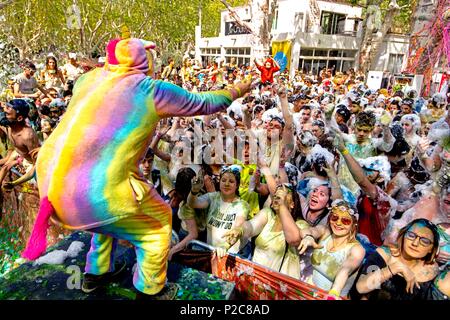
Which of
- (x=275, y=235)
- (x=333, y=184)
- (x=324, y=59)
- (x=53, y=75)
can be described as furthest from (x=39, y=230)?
(x=324, y=59)

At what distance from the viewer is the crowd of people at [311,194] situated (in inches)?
86.4

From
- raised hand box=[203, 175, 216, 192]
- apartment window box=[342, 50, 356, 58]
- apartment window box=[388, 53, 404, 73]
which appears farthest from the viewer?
apartment window box=[388, 53, 404, 73]

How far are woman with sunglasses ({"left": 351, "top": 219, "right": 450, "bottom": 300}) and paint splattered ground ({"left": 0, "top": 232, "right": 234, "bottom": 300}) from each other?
98cm

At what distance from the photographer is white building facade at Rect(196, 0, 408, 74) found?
21938 mm

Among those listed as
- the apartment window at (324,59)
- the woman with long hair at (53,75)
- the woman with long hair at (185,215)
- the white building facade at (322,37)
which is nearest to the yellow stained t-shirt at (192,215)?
the woman with long hair at (185,215)

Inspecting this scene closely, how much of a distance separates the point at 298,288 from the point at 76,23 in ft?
28.5

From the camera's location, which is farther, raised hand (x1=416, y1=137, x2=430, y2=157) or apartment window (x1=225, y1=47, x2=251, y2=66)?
apartment window (x1=225, y1=47, x2=251, y2=66)

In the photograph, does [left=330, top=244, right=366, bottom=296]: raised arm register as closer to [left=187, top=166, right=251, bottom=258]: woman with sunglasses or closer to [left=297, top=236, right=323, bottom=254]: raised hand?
[left=297, top=236, right=323, bottom=254]: raised hand

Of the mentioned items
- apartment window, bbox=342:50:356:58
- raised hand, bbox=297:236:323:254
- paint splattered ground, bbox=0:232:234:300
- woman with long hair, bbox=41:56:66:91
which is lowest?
paint splattered ground, bbox=0:232:234:300

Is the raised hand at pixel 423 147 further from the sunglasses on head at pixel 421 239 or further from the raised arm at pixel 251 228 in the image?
the raised arm at pixel 251 228

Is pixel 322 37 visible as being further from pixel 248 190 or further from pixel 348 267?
pixel 348 267

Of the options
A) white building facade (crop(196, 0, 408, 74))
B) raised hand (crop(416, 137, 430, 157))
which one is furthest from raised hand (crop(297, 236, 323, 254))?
white building facade (crop(196, 0, 408, 74))
